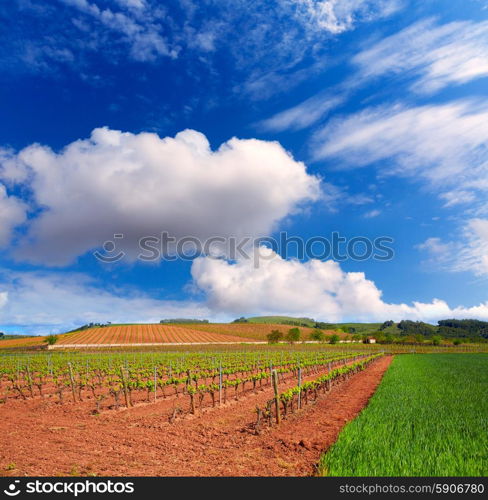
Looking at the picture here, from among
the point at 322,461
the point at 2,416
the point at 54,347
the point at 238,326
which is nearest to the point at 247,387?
the point at 2,416

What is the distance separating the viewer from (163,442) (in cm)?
1205

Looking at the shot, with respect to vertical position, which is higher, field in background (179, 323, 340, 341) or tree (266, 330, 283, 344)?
field in background (179, 323, 340, 341)

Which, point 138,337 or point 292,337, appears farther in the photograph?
point 292,337

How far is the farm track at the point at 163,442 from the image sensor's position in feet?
31.5

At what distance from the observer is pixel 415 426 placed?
504 inches

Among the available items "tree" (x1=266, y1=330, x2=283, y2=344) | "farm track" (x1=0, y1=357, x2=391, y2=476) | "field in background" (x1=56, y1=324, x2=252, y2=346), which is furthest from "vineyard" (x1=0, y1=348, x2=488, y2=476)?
"tree" (x1=266, y1=330, x2=283, y2=344)

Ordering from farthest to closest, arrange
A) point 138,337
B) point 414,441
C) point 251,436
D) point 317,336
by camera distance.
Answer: point 317,336
point 138,337
point 251,436
point 414,441

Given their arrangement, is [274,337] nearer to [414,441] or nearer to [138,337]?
[138,337]

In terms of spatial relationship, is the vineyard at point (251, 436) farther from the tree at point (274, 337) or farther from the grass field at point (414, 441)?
the tree at point (274, 337)

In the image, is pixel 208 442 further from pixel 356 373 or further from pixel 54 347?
pixel 54 347

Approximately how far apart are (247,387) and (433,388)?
1262 cm

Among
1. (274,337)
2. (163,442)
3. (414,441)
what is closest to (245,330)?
(274,337)

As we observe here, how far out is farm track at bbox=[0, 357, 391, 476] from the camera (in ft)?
31.5

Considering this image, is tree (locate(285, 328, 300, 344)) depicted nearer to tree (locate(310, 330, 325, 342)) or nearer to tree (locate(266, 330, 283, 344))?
tree (locate(266, 330, 283, 344))
